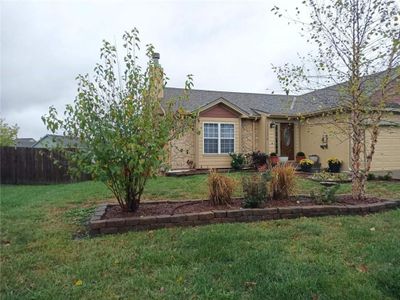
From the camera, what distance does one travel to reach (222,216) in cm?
525

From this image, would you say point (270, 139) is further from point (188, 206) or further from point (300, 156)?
point (188, 206)

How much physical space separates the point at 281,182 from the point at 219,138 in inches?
371

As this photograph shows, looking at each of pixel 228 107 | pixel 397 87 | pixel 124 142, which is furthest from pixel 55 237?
pixel 228 107

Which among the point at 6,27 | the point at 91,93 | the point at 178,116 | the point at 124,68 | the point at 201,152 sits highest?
the point at 6,27

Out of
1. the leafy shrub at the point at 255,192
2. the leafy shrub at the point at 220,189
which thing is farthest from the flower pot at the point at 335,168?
the leafy shrub at the point at 220,189

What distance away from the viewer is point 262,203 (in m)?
5.82

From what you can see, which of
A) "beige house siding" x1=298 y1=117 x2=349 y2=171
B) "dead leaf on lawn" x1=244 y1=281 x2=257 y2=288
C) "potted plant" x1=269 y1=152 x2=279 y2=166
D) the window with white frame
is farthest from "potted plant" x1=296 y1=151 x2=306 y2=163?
"dead leaf on lawn" x1=244 y1=281 x2=257 y2=288

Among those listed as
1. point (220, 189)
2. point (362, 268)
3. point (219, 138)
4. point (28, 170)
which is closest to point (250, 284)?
point (362, 268)

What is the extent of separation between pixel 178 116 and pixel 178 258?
2945 mm

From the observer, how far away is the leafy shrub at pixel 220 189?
5969mm

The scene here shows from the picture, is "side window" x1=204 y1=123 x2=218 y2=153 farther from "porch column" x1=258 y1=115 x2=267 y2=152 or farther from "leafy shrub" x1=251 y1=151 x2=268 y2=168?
"porch column" x1=258 y1=115 x2=267 y2=152

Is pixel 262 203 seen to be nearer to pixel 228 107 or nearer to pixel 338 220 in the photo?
pixel 338 220

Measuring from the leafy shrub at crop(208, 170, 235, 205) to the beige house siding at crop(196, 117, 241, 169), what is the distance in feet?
30.0

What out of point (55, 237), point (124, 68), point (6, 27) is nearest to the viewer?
point (55, 237)
